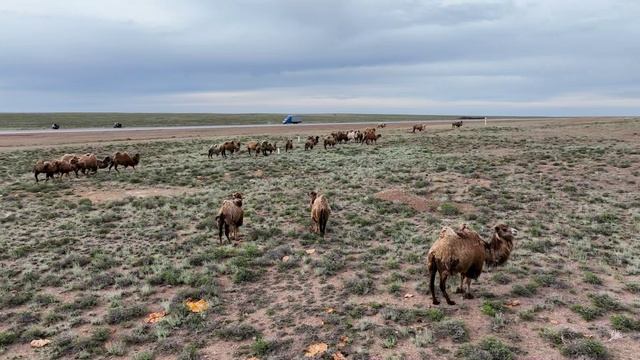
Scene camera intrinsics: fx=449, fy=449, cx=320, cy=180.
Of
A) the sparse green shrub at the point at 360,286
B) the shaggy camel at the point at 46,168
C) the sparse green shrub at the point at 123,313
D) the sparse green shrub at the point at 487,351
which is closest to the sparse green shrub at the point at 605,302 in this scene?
the sparse green shrub at the point at 487,351

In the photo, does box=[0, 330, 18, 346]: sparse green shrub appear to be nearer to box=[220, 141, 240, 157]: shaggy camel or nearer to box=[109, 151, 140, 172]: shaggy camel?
box=[109, 151, 140, 172]: shaggy camel

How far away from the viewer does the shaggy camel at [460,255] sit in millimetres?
9023

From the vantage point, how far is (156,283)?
11758mm

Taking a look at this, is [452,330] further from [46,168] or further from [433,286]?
[46,168]

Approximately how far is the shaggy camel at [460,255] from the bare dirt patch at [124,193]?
16.7 meters

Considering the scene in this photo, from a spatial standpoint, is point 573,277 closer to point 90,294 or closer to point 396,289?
point 396,289

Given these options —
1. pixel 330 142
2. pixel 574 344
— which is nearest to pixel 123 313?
pixel 574 344

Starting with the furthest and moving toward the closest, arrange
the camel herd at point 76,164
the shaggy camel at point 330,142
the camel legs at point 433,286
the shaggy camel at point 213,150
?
the shaggy camel at point 330,142, the shaggy camel at point 213,150, the camel herd at point 76,164, the camel legs at point 433,286

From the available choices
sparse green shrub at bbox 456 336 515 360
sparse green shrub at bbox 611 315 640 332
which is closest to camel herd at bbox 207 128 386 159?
sparse green shrub at bbox 456 336 515 360

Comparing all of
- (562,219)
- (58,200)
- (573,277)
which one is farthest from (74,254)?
(562,219)

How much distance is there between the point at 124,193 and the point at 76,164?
7345 millimetres

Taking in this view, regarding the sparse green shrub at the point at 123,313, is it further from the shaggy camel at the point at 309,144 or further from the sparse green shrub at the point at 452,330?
the shaggy camel at the point at 309,144

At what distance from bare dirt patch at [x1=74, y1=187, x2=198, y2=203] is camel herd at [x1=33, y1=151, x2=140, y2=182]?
4172mm

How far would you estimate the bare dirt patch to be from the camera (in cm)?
2237
